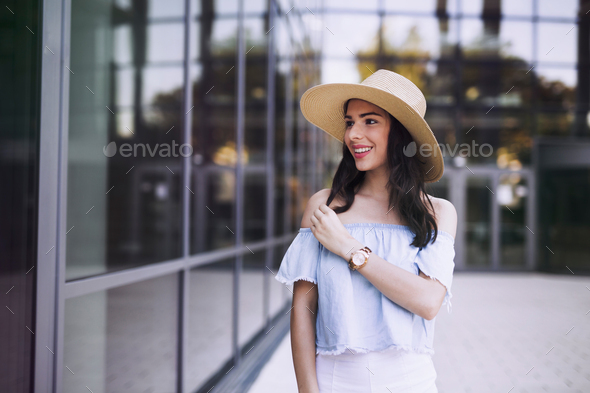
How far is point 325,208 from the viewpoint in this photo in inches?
52.6

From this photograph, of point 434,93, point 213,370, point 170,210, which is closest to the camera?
point 213,370

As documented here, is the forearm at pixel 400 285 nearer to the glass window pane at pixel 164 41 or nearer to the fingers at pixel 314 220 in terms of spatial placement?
the fingers at pixel 314 220

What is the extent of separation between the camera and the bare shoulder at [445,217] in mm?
1377

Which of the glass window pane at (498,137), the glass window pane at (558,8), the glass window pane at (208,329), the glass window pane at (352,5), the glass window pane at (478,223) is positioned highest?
the glass window pane at (352,5)

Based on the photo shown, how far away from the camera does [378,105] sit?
1.38m

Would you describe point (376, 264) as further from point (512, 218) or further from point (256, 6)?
point (512, 218)

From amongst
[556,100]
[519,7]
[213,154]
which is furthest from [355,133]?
[519,7]

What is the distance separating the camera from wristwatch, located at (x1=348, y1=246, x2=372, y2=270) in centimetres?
123

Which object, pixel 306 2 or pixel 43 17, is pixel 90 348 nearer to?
pixel 43 17

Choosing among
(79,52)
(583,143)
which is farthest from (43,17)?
(583,143)

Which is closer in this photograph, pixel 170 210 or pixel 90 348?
pixel 90 348

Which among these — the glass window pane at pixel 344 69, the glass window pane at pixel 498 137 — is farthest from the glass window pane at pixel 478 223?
the glass window pane at pixel 344 69

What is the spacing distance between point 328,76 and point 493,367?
7915 mm

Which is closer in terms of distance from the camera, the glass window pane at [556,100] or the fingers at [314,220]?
the fingers at [314,220]
